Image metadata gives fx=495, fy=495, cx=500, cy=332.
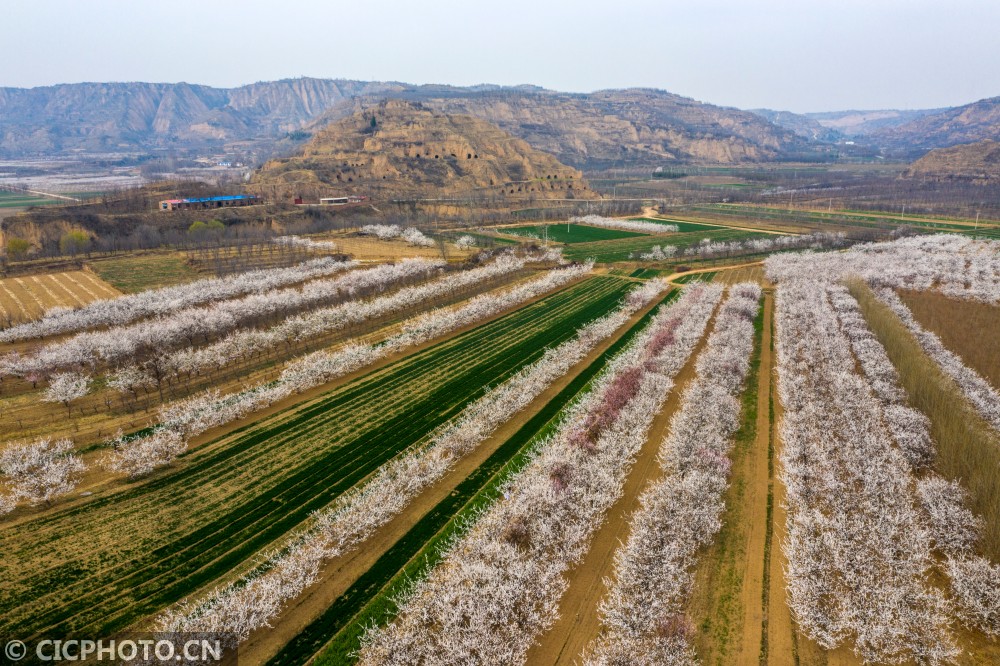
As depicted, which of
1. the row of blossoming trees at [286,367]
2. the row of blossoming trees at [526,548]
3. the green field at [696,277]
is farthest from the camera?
the green field at [696,277]

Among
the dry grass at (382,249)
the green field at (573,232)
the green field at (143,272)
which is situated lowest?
the green field at (143,272)

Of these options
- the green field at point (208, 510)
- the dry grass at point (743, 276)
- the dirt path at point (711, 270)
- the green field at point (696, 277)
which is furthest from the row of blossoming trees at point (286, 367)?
the dry grass at point (743, 276)

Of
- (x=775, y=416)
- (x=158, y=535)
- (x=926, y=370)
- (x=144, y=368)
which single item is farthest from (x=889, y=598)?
(x=144, y=368)

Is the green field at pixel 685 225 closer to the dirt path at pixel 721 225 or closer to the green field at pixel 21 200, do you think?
the dirt path at pixel 721 225

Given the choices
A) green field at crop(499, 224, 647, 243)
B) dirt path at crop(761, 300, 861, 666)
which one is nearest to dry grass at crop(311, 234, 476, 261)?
green field at crop(499, 224, 647, 243)

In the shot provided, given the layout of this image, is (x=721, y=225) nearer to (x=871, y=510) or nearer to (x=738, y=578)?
(x=871, y=510)

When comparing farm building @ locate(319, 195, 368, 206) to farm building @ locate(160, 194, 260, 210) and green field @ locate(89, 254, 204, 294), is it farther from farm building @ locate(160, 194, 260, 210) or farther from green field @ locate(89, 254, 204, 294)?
green field @ locate(89, 254, 204, 294)
